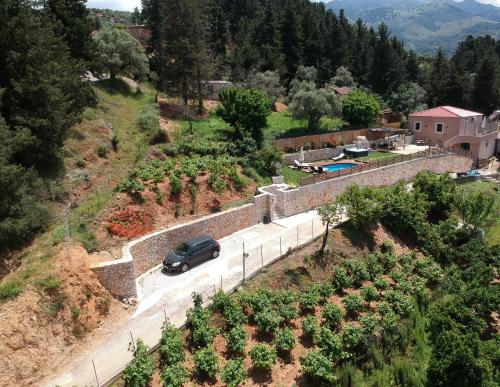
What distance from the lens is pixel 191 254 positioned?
69.4 feet

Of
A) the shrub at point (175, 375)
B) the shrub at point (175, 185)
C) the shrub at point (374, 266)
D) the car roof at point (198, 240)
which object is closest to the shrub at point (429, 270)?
the shrub at point (374, 266)

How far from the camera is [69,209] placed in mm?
21500

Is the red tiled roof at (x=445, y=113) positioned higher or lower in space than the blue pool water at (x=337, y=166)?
higher

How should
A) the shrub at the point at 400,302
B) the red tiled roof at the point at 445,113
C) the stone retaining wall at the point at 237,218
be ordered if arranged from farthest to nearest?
1. the red tiled roof at the point at 445,113
2. the shrub at the point at 400,302
3. the stone retaining wall at the point at 237,218

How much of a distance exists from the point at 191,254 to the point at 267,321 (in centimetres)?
577

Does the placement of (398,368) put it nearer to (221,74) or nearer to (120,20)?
(221,74)

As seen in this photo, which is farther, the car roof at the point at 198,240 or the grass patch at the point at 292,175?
the grass patch at the point at 292,175

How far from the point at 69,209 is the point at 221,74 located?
131 ft

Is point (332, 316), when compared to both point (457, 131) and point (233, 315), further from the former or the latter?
point (457, 131)

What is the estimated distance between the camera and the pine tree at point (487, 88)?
5575 centimetres

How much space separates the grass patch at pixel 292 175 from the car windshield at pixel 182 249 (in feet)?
38.2

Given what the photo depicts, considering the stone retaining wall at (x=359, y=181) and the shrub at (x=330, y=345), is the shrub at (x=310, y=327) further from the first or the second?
the stone retaining wall at (x=359, y=181)

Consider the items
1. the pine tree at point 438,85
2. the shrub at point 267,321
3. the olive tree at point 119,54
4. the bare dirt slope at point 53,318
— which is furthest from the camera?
the pine tree at point 438,85

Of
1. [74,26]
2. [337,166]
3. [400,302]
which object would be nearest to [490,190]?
[337,166]
